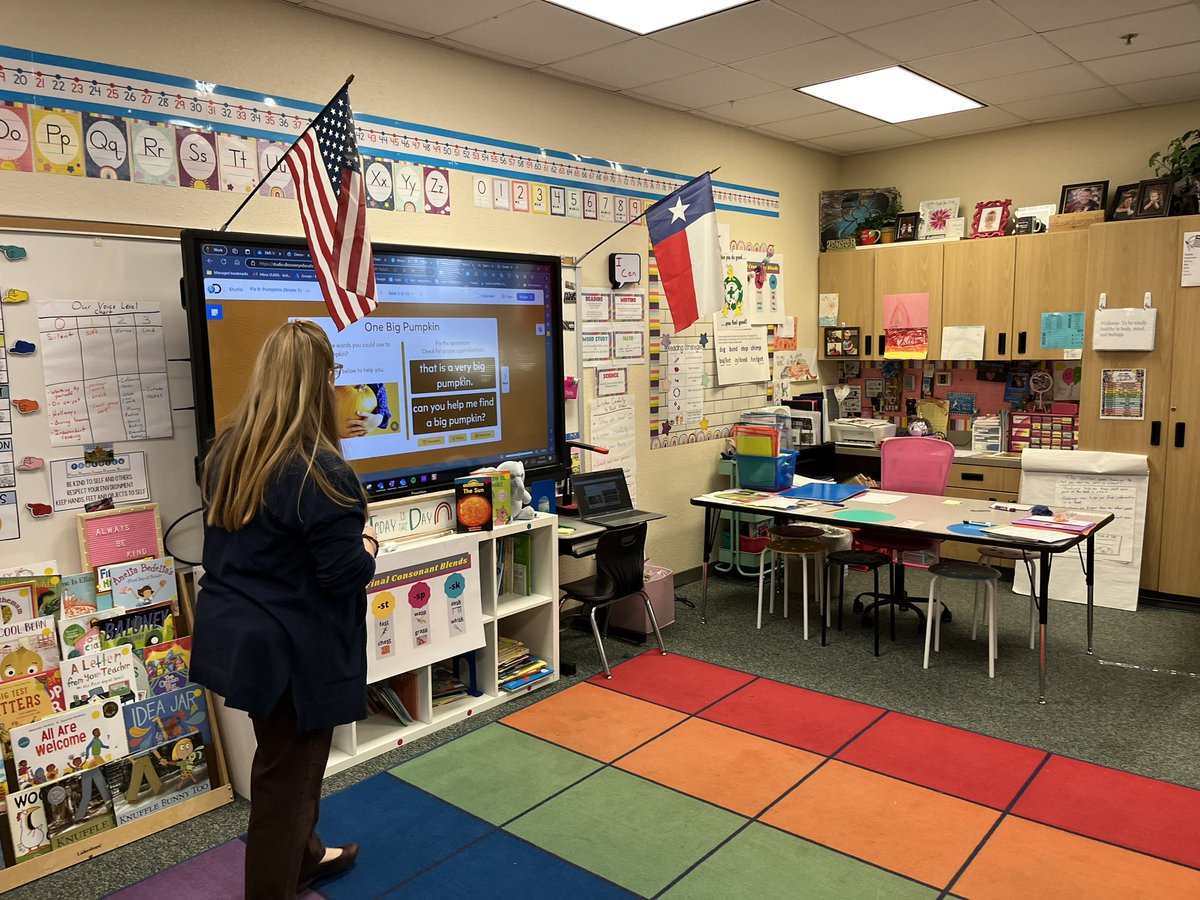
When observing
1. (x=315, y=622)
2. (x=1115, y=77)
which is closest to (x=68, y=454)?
(x=315, y=622)

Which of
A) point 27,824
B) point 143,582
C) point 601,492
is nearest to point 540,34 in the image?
point 601,492

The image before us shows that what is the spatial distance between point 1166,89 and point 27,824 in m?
6.69

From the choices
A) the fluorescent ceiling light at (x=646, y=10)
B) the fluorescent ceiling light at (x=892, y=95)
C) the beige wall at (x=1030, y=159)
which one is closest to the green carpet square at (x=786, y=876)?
the fluorescent ceiling light at (x=646, y=10)

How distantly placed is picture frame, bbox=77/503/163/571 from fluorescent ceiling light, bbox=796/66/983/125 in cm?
412

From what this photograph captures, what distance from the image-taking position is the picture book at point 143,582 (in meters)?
3.03

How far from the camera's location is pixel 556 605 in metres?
4.16

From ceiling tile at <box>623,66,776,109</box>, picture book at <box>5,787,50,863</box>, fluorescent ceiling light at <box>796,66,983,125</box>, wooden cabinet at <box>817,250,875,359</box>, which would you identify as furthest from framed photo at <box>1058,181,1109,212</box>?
picture book at <box>5,787,50,863</box>

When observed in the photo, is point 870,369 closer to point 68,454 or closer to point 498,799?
point 498,799

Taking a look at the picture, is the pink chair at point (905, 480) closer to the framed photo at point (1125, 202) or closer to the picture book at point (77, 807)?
the framed photo at point (1125, 202)

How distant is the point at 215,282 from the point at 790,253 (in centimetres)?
456

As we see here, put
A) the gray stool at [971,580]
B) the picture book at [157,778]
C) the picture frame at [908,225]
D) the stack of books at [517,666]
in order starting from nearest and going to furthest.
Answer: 1. the picture book at [157,778]
2. the stack of books at [517,666]
3. the gray stool at [971,580]
4. the picture frame at [908,225]

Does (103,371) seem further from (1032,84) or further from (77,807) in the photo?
(1032,84)

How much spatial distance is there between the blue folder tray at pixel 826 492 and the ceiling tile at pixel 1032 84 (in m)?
2.45

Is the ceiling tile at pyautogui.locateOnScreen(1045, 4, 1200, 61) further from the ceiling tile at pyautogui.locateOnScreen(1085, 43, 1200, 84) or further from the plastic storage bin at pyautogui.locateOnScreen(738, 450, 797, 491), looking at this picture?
the plastic storage bin at pyautogui.locateOnScreen(738, 450, 797, 491)
